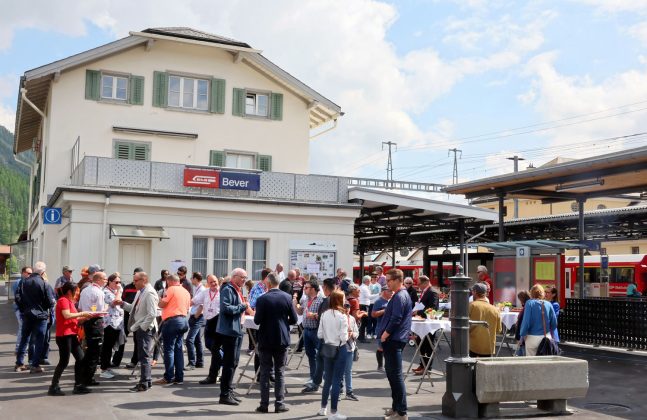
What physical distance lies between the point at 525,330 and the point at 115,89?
61.3ft

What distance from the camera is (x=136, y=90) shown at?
25.7 m

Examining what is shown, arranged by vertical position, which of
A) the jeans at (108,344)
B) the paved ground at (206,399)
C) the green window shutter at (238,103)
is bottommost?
the paved ground at (206,399)

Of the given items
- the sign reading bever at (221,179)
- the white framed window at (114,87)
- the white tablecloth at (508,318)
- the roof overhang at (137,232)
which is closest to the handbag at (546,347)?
the white tablecloth at (508,318)

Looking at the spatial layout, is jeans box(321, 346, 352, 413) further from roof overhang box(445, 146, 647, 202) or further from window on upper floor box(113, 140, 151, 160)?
window on upper floor box(113, 140, 151, 160)

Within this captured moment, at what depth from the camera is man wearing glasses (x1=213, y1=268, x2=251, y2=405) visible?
10.1m

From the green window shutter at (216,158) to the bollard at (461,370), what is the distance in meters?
18.2

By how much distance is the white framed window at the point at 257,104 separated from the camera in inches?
1091

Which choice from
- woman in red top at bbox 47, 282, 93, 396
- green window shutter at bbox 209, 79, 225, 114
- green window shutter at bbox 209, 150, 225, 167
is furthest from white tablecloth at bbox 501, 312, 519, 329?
green window shutter at bbox 209, 79, 225, 114

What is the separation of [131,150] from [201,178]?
4.27 m

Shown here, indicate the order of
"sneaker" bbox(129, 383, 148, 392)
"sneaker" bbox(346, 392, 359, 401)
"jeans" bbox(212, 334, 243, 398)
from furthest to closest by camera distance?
"sneaker" bbox(129, 383, 148, 392) < "sneaker" bbox(346, 392, 359, 401) < "jeans" bbox(212, 334, 243, 398)

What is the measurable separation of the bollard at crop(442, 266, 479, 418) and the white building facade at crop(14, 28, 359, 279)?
45.3 feet

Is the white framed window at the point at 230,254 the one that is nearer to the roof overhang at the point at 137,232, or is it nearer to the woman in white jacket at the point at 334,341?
the roof overhang at the point at 137,232

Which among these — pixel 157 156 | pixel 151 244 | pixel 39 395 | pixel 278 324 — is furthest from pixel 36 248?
pixel 278 324

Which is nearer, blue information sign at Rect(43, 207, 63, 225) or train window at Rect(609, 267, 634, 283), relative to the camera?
blue information sign at Rect(43, 207, 63, 225)
